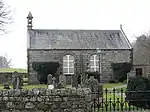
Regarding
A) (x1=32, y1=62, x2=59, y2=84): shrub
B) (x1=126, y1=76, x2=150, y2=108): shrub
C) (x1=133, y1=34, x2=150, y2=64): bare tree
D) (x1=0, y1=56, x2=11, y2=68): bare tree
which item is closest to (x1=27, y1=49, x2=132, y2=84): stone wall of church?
(x1=32, y1=62, x2=59, y2=84): shrub

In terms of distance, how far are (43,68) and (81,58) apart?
15.1ft

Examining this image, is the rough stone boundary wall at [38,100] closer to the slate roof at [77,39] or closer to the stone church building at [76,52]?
the stone church building at [76,52]

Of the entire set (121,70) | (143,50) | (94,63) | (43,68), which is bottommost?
(121,70)

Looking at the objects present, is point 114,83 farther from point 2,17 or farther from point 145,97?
point 145,97

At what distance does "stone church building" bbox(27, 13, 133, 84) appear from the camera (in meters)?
42.1

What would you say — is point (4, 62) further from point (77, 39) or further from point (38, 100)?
point (38, 100)

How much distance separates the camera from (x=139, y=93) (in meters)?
15.3

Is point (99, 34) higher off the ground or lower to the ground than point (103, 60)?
higher

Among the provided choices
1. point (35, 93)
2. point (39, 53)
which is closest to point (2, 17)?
point (39, 53)

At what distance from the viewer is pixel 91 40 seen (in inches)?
1729

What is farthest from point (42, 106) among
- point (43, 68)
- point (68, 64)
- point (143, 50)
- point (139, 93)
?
point (143, 50)

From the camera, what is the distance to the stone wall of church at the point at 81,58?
138 feet

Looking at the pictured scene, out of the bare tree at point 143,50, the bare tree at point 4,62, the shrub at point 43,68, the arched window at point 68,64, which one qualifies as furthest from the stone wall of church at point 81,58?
the bare tree at point 4,62

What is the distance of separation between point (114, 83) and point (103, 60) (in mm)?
2990
